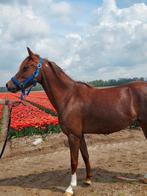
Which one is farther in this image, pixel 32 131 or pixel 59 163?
pixel 32 131

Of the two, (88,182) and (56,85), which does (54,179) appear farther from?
(56,85)

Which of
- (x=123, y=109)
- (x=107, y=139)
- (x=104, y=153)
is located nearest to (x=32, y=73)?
(x=123, y=109)

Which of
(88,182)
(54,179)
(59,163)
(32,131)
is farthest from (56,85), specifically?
(32,131)

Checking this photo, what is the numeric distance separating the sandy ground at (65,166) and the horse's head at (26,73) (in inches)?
87.4

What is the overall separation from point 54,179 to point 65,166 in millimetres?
1011

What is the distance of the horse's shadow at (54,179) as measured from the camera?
21.0ft

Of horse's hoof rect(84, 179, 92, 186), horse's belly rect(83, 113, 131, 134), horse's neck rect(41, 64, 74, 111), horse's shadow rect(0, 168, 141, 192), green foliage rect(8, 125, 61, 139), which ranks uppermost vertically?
horse's neck rect(41, 64, 74, 111)

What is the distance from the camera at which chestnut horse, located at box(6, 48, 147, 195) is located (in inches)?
221

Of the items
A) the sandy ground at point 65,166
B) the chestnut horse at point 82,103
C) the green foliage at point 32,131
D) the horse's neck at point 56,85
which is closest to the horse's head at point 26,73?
the chestnut horse at point 82,103

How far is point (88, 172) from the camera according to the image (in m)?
6.18

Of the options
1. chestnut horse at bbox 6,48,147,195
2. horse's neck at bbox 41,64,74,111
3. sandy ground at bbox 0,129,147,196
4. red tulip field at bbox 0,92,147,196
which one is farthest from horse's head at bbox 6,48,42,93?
sandy ground at bbox 0,129,147,196

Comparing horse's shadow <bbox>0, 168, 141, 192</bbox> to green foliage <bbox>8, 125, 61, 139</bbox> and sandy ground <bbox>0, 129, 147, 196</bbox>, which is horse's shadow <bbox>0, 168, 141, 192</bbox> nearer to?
sandy ground <bbox>0, 129, 147, 196</bbox>

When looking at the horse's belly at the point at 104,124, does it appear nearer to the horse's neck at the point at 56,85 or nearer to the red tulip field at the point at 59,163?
the horse's neck at the point at 56,85

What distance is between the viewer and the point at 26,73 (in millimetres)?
5605
